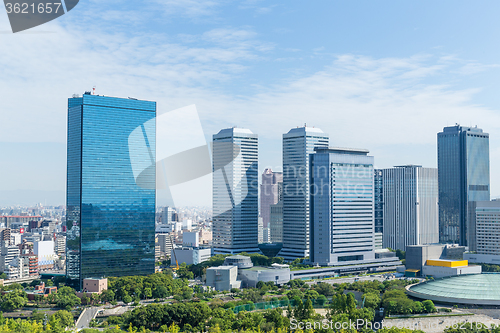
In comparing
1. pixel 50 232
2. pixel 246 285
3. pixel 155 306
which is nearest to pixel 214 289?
pixel 246 285

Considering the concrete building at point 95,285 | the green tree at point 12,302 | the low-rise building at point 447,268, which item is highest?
the low-rise building at point 447,268

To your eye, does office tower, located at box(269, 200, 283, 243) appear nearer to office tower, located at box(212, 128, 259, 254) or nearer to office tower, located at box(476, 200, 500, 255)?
office tower, located at box(212, 128, 259, 254)

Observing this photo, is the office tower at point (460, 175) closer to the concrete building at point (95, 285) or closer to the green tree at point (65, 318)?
the concrete building at point (95, 285)

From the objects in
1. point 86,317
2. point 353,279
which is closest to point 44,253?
point 86,317

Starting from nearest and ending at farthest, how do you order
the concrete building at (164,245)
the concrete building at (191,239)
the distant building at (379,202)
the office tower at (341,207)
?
1. the office tower at (341,207)
2. the distant building at (379,202)
3. the concrete building at (191,239)
4. the concrete building at (164,245)

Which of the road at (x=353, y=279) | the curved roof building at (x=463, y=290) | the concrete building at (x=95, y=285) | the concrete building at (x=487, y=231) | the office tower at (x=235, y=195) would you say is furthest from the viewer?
the office tower at (x=235, y=195)

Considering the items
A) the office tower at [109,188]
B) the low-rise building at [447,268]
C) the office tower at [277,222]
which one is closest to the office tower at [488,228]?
the low-rise building at [447,268]

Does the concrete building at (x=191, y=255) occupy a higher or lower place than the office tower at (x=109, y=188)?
lower

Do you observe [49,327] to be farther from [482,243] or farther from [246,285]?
[482,243]
